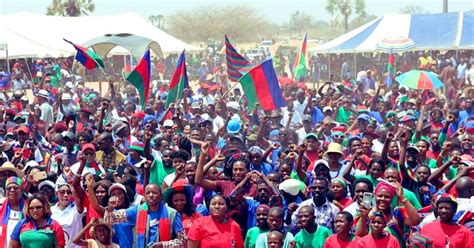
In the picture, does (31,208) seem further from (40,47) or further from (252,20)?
(252,20)

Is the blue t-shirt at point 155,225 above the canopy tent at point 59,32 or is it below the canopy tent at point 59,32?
above

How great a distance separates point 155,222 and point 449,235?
2136 mm

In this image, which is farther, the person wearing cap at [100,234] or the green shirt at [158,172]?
the green shirt at [158,172]

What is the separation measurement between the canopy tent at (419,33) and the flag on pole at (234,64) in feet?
43.1

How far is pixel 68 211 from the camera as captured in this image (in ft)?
24.9

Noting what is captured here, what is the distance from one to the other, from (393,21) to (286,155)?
73.4 feet

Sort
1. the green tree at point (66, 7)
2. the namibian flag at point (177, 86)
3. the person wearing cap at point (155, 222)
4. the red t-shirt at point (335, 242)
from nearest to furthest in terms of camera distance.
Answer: the red t-shirt at point (335, 242) < the person wearing cap at point (155, 222) < the namibian flag at point (177, 86) < the green tree at point (66, 7)

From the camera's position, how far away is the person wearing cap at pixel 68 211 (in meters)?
7.47

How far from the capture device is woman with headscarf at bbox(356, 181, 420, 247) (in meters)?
6.61

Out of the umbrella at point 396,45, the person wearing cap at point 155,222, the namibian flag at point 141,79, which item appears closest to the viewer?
the person wearing cap at point 155,222

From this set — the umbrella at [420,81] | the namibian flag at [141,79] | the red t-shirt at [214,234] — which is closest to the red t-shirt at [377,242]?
the red t-shirt at [214,234]

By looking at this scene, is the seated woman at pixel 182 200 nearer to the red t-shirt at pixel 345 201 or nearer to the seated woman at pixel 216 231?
the seated woman at pixel 216 231

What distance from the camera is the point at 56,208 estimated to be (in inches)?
301

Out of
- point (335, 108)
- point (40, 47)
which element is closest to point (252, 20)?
point (40, 47)
